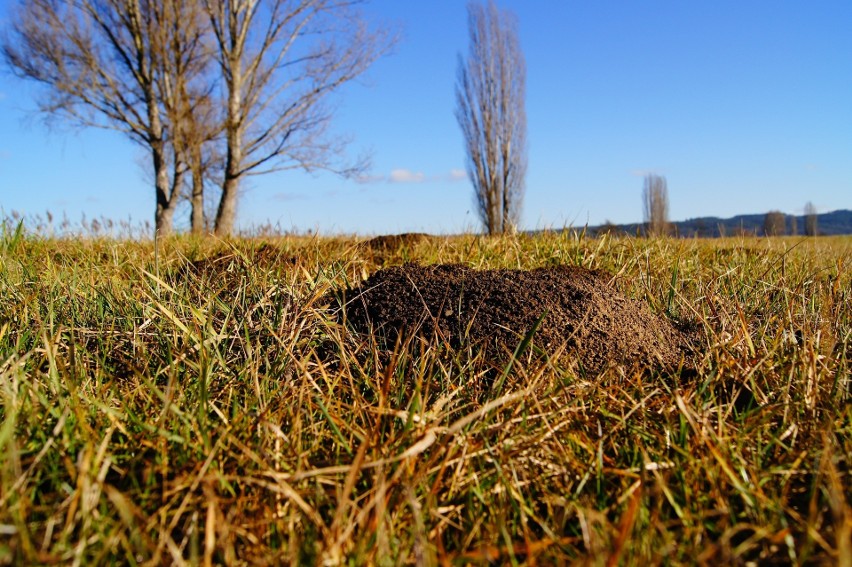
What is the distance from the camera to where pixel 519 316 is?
6.70 ft

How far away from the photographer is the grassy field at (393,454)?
1052 mm

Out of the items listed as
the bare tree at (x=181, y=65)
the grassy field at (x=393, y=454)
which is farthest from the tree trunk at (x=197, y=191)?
the grassy field at (x=393, y=454)

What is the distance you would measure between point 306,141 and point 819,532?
12197mm

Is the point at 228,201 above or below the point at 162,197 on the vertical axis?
below

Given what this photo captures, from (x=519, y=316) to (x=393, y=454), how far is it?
867 millimetres

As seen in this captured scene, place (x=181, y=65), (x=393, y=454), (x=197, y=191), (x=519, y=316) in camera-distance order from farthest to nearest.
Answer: (x=197, y=191), (x=181, y=65), (x=519, y=316), (x=393, y=454)

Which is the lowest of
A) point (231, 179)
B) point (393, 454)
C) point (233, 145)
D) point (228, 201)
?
point (393, 454)

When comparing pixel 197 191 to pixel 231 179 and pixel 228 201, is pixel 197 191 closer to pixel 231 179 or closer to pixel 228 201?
pixel 228 201

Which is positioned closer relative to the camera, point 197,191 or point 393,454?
point 393,454

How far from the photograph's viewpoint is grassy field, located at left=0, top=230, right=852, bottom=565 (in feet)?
3.45

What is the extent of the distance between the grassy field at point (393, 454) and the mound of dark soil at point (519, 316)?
0.09 metres

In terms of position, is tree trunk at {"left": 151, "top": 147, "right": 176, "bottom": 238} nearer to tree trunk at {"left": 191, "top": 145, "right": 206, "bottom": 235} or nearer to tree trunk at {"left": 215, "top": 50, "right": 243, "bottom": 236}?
tree trunk at {"left": 191, "top": 145, "right": 206, "bottom": 235}

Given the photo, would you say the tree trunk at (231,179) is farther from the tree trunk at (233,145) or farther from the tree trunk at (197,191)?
the tree trunk at (197,191)

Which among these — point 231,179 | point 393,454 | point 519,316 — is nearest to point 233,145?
point 231,179
